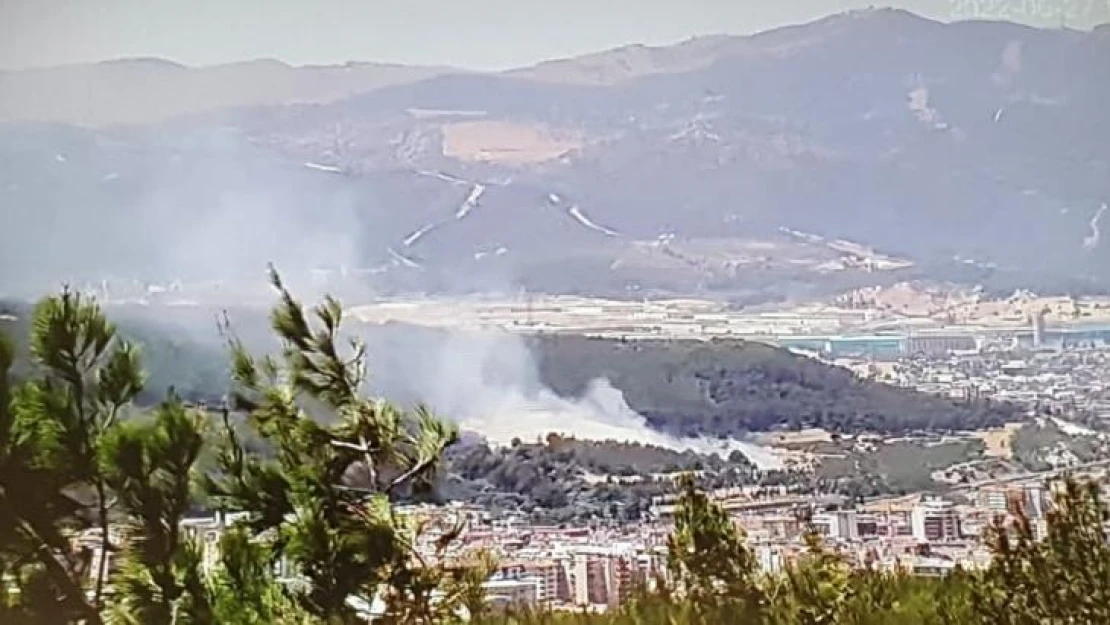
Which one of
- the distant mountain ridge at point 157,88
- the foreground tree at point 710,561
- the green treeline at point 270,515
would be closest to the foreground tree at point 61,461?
the green treeline at point 270,515

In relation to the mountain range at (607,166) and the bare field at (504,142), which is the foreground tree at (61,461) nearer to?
the mountain range at (607,166)

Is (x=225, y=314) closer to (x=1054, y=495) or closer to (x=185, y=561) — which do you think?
(x=185, y=561)

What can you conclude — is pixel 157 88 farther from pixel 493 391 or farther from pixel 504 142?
pixel 493 391

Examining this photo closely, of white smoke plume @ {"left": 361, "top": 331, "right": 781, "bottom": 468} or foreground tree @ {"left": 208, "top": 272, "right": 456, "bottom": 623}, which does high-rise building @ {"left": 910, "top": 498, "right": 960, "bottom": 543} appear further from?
foreground tree @ {"left": 208, "top": 272, "right": 456, "bottom": 623}

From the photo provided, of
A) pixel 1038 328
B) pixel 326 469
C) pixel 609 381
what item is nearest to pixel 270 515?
pixel 326 469

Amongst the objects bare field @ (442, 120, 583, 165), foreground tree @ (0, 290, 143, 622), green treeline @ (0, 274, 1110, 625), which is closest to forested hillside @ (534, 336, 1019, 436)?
Answer: green treeline @ (0, 274, 1110, 625)

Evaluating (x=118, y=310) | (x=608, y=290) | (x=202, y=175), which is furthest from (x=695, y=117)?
(x=118, y=310)

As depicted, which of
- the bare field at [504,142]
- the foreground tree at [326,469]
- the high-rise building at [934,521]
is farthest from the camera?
the bare field at [504,142]
